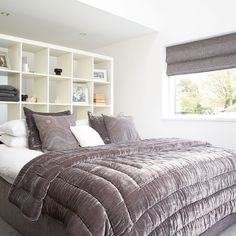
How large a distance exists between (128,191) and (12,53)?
2504 mm

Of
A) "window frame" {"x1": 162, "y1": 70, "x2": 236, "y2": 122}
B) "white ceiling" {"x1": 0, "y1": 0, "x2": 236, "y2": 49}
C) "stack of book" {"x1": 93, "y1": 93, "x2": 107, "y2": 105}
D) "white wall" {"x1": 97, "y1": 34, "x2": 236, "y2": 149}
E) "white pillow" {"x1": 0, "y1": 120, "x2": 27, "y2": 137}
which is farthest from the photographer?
"stack of book" {"x1": 93, "y1": 93, "x2": 107, "y2": 105}

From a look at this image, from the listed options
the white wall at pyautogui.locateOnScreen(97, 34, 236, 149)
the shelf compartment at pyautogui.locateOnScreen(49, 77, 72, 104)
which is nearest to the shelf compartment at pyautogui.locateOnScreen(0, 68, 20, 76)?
the shelf compartment at pyautogui.locateOnScreen(49, 77, 72, 104)

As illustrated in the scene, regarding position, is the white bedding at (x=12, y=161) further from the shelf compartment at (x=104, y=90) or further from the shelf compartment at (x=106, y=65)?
the shelf compartment at (x=106, y=65)

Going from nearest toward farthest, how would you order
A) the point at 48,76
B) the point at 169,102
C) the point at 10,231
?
the point at 10,231 → the point at 48,76 → the point at 169,102

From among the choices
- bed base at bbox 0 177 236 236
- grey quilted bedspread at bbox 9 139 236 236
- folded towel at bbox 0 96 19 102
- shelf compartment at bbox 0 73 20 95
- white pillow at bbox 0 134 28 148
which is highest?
shelf compartment at bbox 0 73 20 95

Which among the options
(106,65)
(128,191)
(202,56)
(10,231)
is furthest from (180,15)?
(10,231)

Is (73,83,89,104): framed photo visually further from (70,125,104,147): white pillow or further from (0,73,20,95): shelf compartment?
(70,125,104,147): white pillow

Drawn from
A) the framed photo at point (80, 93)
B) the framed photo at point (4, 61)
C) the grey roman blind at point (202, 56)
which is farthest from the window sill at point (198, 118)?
the framed photo at point (4, 61)

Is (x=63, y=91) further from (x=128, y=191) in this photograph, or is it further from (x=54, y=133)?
(x=128, y=191)

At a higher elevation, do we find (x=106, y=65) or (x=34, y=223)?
(x=106, y=65)

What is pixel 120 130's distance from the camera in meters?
3.01

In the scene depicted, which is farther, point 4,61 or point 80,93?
point 80,93

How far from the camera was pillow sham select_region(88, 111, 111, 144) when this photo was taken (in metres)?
2.97

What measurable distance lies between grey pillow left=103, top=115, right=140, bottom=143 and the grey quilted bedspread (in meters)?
0.92
